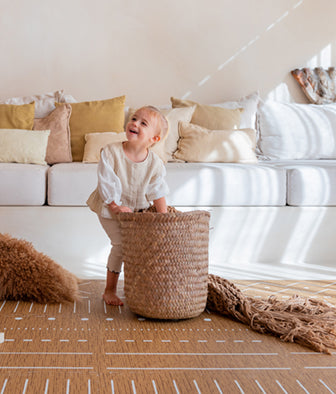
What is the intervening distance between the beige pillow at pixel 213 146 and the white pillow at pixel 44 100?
0.88 metres

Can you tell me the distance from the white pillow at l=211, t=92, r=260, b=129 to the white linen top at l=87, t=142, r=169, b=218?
175cm

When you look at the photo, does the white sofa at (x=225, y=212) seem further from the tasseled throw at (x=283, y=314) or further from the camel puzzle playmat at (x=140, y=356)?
the camel puzzle playmat at (x=140, y=356)

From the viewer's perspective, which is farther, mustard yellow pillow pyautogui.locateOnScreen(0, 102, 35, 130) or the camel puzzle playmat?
mustard yellow pillow pyautogui.locateOnScreen(0, 102, 35, 130)

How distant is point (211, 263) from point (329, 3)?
2.63 m

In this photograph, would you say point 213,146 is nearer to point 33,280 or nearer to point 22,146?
point 22,146

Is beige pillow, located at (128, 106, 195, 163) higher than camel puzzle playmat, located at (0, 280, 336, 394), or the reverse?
beige pillow, located at (128, 106, 195, 163)

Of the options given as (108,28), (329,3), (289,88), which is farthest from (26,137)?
(329,3)

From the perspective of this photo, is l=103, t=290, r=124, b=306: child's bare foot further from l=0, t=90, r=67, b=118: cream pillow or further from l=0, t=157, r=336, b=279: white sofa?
l=0, t=90, r=67, b=118: cream pillow

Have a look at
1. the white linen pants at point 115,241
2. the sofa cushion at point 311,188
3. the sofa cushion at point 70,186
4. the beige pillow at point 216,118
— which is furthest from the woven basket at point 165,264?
the beige pillow at point 216,118

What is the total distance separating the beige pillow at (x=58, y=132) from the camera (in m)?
3.40

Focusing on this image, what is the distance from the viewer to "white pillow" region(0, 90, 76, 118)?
11.9ft

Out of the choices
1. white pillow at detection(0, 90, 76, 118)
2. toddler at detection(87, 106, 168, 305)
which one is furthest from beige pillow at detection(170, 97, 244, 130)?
toddler at detection(87, 106, 168, 305)

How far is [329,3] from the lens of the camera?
4.29m

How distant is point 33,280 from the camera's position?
6.96ft
